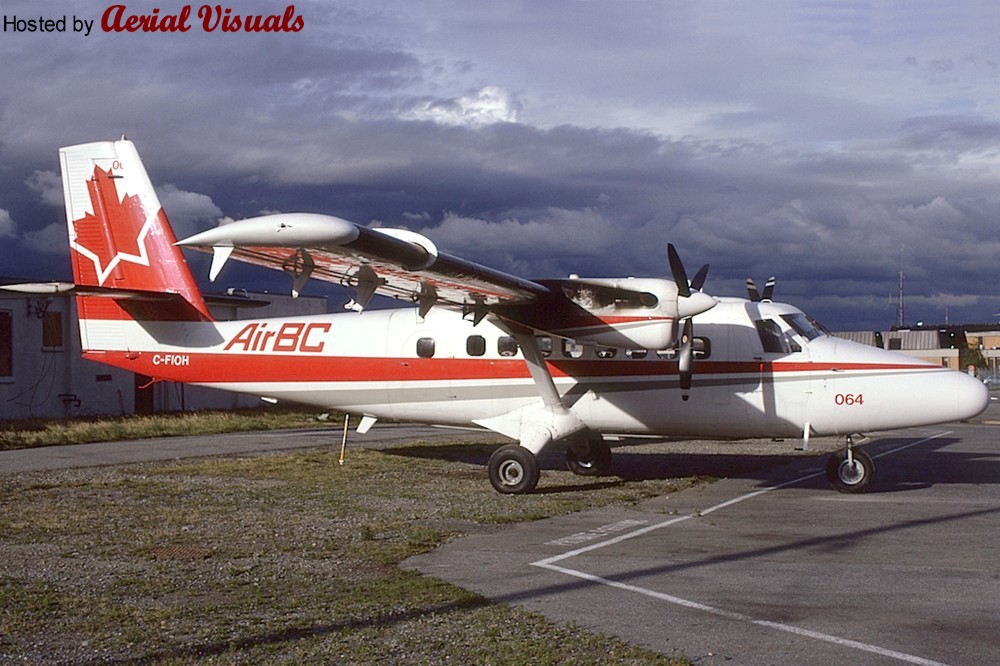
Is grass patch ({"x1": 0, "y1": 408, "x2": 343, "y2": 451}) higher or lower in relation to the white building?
lower

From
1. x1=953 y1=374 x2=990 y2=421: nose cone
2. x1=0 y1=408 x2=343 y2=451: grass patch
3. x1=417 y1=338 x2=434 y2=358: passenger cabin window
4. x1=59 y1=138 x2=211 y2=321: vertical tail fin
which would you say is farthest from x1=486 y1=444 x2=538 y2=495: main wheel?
x1=0 y1=408 x2=343 y2=451: grass patch

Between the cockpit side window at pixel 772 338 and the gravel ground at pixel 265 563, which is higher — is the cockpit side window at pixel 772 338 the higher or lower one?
the higher one

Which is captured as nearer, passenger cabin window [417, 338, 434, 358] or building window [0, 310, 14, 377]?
passenger cabin window [417, 338, 434, 358]

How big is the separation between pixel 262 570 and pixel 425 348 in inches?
316

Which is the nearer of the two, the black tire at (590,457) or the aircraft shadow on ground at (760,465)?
the aircraft shadow on ground at (760,465)

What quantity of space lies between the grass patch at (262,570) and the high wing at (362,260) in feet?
9.87

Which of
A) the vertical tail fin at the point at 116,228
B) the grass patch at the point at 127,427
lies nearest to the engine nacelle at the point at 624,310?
the vertical tail fin at the point at 116,228

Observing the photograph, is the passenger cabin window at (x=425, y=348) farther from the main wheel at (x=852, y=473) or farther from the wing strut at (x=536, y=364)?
the main wheel at (x=852, y=473)

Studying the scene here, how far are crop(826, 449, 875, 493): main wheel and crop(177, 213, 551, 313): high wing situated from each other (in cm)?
562

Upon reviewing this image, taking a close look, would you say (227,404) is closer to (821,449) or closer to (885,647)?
(821,449)

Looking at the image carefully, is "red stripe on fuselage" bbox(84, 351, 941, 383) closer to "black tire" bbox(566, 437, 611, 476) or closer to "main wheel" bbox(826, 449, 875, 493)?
"main wheel" bbox(826, 449, 875, 493)

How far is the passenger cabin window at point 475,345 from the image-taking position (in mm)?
16969

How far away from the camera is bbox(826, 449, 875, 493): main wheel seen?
15406mm

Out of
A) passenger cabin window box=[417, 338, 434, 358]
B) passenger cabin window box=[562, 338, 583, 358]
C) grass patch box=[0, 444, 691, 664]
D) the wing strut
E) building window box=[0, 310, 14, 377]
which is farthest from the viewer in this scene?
building window box=[0, 310, 14, 377]
